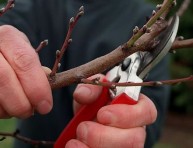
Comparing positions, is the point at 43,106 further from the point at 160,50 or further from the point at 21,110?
the point at 160,50

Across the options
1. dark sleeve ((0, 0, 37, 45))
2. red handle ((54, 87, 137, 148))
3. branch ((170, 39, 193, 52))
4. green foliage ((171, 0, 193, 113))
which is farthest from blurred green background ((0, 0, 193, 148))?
branch ((170, 39, 193, 52))

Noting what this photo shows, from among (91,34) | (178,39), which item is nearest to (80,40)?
(91,34)

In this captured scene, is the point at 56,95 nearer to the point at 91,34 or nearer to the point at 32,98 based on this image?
the point at 91,34

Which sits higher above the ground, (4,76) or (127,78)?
(4,76)

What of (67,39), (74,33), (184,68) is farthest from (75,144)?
(184,68)

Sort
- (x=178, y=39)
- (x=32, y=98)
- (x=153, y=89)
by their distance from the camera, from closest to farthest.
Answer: (x=32, y=98), (x=178, y=39), (x=153, y=89)

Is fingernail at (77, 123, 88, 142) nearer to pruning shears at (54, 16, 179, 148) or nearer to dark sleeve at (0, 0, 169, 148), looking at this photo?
pruning shears at (54, 16, 179, 148)

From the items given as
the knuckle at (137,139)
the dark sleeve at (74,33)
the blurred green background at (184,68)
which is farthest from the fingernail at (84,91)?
the blurred green background at (184,68)

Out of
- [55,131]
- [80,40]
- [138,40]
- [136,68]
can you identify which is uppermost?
[138,40]
